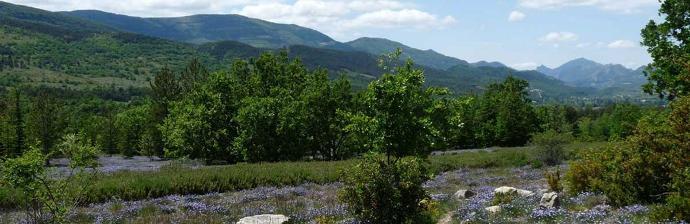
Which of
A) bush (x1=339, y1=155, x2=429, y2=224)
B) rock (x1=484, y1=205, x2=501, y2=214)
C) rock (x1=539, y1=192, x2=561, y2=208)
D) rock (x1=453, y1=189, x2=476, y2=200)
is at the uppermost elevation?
bush (x1=339, y1=155, x2=429, y2=224)

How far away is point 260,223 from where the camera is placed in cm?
1281

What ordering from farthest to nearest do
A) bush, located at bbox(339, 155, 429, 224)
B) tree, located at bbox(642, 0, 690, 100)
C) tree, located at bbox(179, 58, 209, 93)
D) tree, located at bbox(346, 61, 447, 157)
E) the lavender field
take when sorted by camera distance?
tree, located at bbox(179, 58, 209, 93) → tree, located at bbox(642, 0, 690, 100) → the lavender field → tree, located at bbox(346, 61, 447, 157) → bush, located at bbox(339, 155, 429, 224)

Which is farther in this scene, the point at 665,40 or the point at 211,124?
the point at 211,124

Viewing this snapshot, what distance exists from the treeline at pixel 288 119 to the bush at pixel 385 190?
1.90 feet

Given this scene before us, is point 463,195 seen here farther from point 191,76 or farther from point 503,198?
point 191,76

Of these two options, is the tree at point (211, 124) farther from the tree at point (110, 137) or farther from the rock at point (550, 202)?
the tree at point (110, 137)

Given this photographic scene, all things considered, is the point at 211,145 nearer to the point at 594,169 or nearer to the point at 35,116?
the point at 35,116

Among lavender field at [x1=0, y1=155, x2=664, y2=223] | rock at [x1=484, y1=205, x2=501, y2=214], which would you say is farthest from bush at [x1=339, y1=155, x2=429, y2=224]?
rock at [x1=484, y1=205, x2=501, y2=214]

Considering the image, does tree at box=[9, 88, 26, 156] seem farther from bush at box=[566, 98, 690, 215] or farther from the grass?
bush at box=[566, 98, 690, 215]

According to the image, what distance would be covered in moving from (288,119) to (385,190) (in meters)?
27.2

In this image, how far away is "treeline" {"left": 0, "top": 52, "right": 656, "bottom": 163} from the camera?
12.9 meters

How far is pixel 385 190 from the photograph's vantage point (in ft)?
40.8

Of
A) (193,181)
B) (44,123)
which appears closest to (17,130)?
(44,123)

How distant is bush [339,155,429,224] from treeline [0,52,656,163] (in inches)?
22.7
